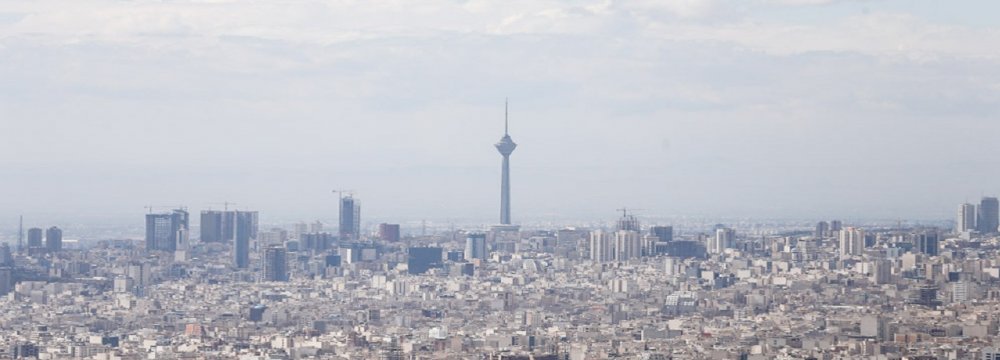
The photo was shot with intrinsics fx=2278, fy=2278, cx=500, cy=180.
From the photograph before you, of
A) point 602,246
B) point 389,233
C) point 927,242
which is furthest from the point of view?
point 389,233

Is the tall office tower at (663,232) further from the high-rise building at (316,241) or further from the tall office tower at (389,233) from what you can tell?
the high-rise building at (316,241)

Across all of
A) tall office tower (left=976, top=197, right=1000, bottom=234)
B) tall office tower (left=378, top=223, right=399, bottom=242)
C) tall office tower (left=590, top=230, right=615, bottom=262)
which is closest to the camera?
tall office tower (left=976, top=197, right=1000, bottom=234)

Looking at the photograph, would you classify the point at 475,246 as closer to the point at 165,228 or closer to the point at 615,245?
the point at 615,245

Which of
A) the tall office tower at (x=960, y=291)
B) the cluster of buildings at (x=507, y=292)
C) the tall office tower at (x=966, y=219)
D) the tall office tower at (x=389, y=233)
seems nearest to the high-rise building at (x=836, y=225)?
the cluster of buildings at (x=507, y=292)

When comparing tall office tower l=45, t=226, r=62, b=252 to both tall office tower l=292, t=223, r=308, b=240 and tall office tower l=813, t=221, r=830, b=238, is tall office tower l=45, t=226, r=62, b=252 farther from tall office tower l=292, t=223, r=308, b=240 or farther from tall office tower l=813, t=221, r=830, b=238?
tall office tower l=813, t=221, r=830, b=238

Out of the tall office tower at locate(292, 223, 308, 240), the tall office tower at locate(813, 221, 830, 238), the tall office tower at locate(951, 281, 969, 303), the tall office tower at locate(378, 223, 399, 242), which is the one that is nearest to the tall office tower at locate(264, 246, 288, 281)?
the tall office tower at locate(292, 223, 308, 240)

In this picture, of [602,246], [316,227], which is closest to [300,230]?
[316,227]
